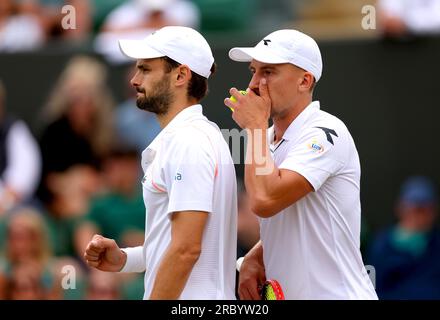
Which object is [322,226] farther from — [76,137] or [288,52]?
[76,137]

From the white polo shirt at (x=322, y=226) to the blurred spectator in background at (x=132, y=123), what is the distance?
413 centimetres

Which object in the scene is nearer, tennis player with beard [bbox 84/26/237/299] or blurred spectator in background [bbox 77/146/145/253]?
tennis player with beard [bbox 84/26/237/299]

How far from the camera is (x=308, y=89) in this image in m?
5.59

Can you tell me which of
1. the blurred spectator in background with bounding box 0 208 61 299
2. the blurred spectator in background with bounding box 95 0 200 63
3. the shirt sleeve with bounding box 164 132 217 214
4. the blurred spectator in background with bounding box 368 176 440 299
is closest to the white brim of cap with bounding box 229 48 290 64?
the shirt sleeve with bounding box 164 132 217 214

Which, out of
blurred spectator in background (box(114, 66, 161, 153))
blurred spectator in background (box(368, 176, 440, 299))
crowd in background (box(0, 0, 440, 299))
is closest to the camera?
crowd in background (box(0, 0, 440, 299))

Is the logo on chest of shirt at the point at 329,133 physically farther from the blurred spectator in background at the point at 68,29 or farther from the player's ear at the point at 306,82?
the blurred spectator in background at the point at 68,29

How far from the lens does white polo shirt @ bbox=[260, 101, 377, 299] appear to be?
211 inches

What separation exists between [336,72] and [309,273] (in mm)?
4445

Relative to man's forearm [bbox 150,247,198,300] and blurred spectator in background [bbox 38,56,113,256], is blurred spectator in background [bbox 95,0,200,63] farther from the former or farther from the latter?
man's forearm [bbox 150,247,198,300]

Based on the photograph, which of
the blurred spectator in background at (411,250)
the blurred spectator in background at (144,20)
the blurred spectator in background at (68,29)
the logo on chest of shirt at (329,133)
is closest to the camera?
the logo on chest of shirt at (329,133)

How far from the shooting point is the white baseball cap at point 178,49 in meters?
5.55

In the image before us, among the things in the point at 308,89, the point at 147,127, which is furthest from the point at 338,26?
the point at 308,89

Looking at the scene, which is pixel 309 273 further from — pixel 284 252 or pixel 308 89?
pixel 308 89

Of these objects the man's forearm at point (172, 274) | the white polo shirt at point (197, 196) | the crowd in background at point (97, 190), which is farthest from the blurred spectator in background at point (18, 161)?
the man's forearm at point (172, 274)
